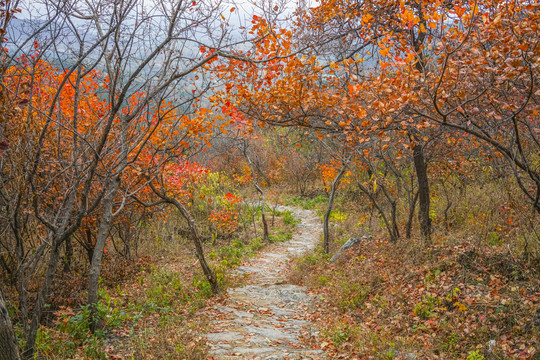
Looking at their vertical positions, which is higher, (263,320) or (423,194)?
(423,194)

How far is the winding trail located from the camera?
15.6ft

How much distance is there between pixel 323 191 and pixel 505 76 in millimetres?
15739

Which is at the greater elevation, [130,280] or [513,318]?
[130,280]

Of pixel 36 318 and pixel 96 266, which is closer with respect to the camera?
pixel 36 318

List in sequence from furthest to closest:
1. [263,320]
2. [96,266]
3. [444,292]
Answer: [263,320] → [444,292] → [96,266]

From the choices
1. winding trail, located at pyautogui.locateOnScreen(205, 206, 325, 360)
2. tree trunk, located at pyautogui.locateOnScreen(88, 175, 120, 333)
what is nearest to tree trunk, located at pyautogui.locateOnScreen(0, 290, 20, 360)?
tree trunk, located at pyautogui.locateOnScreen(88, 175, 120, 333)

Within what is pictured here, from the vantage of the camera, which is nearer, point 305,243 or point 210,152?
point 305,243

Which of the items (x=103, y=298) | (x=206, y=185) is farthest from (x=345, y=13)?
(x=206, y=185)

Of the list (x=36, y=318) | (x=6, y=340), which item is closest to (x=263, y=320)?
(x=36, y=318)

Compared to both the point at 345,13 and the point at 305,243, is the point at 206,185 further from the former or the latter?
the point at 345,13

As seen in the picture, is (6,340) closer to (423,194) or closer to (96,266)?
(96,266)

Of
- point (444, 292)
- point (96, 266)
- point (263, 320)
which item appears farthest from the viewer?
point (263, 320)

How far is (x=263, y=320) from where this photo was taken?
6234mm

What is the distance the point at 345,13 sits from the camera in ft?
22.9
